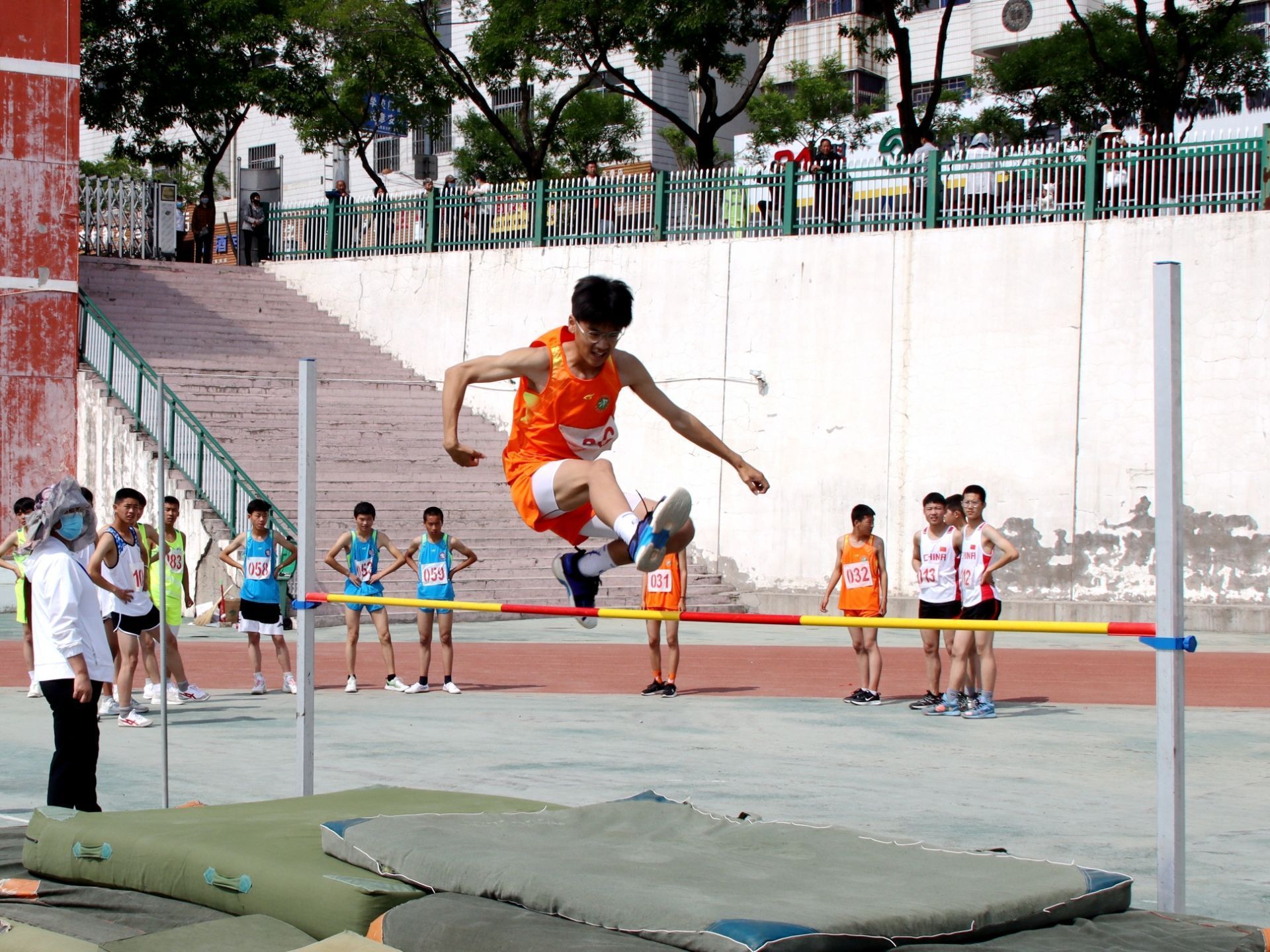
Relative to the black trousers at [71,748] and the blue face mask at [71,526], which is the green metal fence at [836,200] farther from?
the black trousers at [71,748]

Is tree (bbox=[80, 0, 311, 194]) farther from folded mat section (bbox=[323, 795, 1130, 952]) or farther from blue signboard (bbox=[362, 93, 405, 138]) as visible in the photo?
folded mat section (bbox=[323, 795, 1130, 952])

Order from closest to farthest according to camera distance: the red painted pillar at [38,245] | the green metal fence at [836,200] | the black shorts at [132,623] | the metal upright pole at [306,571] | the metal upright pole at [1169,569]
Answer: the metal upright pole at [1169,569]
the metal upright pole at [306,571]
the black shorts at [132,623]
the green metal fence at [836,200]
the red painted pillar at [38,245]

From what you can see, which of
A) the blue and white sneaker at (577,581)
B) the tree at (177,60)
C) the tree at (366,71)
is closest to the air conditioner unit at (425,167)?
the tree at (366,71)

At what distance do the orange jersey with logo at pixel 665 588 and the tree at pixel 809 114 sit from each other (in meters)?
28.4

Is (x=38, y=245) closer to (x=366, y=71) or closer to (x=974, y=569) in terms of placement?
(x=366, y=71)

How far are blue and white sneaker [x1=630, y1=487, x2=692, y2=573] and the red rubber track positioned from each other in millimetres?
7595

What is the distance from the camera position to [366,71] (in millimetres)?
32969

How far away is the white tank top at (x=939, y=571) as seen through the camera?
41.4ft

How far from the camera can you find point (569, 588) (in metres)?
7.45

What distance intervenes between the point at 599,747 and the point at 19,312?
590 inches

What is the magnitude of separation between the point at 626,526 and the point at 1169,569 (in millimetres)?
2218

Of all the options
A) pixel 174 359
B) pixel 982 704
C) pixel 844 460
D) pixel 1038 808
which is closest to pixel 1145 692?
pixel 982 704

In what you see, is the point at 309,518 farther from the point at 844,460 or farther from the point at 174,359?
the point at 174,359

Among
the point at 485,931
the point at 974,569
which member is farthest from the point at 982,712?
the point at 485,931
